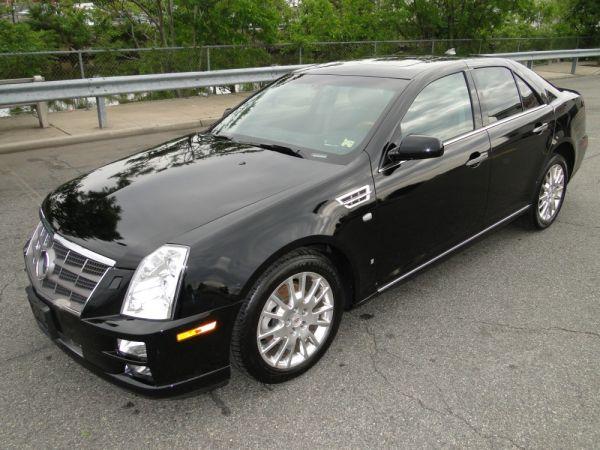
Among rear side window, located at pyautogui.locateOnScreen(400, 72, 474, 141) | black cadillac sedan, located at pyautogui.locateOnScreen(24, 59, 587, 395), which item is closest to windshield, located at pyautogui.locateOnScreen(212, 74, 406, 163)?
black cadillac sedan, located at pyautogui.locateOnScreen(24, 59, 587, 395)

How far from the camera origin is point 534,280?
4.03m

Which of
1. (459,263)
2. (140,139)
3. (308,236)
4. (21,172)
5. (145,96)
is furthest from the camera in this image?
(145,96)

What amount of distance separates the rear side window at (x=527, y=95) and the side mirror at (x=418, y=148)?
68.7 inches

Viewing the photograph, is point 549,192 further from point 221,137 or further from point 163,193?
point 163,193

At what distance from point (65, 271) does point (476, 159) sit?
2.72 meters

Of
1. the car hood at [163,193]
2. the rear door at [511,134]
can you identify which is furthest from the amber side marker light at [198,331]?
the rear door at [511,134]

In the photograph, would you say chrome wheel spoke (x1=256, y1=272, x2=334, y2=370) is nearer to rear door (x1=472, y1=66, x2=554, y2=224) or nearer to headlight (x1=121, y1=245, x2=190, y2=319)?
headlight (x1=121, y1=245, x2=190, y2=319)

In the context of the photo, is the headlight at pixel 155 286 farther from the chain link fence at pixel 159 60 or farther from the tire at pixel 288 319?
the chain link fence at pixel 159 60

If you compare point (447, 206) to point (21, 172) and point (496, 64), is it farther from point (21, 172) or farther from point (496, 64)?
point (21, 172)

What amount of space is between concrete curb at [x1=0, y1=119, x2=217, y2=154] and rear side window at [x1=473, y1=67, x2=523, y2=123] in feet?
21.4

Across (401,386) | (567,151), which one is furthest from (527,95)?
(401,386)

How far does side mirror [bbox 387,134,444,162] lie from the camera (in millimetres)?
3080

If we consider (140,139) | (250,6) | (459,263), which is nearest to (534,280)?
(459,263)

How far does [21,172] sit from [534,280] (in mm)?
6123
